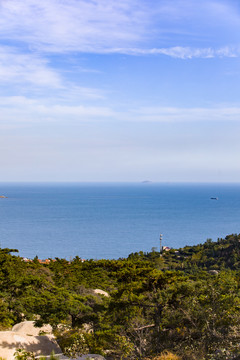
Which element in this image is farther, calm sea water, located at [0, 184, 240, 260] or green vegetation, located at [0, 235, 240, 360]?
calm sea water, located at [0, 184, 240, 260]

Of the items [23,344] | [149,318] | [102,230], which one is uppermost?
[149,318]

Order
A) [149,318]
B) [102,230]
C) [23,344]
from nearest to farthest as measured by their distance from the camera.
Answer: [23,344]
[149,318]
[102,230]

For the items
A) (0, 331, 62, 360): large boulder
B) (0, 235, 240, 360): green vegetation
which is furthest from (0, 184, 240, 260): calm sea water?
(0, 331, 62, 360): large boulder

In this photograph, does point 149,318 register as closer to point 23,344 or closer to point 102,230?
point 23,344

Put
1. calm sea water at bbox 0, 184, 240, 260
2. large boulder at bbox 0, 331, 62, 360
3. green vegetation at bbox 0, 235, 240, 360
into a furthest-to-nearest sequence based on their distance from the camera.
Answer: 1. calm sea water at bbox 0, 184, 240, 260
2. large boulder at bbox 0, 331, 62, 360
3. green vegetation at bbox 0, 235, 240, 360

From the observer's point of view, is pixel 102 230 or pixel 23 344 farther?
pixel 102 230

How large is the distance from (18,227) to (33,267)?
108285 mm

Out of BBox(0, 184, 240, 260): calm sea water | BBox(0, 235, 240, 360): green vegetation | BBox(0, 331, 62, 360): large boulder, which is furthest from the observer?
BBox(0, 184, 240, 260): calm sea water

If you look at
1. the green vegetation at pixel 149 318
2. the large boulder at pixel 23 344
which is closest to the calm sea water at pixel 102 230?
the green vegetation at pixel 149 318

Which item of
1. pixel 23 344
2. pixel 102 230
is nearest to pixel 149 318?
pixel 23 344

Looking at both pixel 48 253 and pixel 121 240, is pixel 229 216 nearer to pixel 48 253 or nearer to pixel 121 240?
pixel 121 240

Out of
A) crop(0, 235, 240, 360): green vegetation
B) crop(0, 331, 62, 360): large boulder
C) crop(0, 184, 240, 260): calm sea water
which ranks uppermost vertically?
crop(0, 235, 240, 360): green vegetation

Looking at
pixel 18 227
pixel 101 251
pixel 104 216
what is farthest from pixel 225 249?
pixel 104 216

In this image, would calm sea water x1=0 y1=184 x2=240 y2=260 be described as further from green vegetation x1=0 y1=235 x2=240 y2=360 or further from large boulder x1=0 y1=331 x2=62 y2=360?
large boulder x1=0 y1=331 x2=62 y2=360
